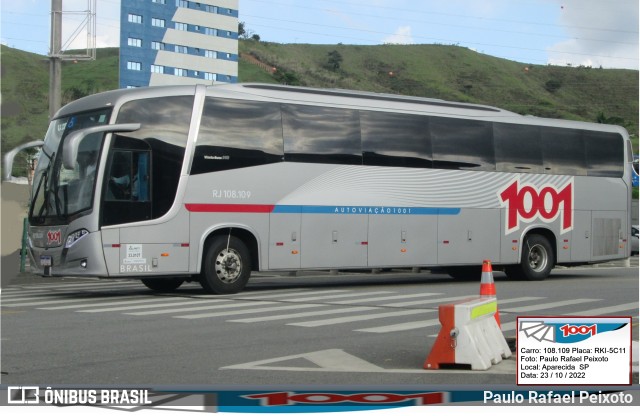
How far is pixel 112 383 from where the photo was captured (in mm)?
8953

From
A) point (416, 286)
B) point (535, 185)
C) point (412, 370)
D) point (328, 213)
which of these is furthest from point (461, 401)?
point (535, 185)

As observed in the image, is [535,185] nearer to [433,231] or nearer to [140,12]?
[433,231]

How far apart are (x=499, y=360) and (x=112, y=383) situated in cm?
385

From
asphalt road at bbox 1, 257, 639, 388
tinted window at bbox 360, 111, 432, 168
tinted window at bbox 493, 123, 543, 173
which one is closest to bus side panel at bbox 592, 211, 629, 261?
tinted window at bbox 493, 123, 543, 173

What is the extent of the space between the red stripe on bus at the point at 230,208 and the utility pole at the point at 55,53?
8634 millimetres

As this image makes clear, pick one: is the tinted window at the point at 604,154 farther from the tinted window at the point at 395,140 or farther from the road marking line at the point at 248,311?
the road marking line at the point at 248,311

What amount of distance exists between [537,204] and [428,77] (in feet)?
510

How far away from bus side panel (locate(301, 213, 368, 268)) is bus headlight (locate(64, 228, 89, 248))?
15.4ft

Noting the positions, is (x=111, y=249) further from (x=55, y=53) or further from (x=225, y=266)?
(x=55, y=53)

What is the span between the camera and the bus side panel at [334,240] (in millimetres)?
20328

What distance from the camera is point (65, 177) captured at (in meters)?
18.3

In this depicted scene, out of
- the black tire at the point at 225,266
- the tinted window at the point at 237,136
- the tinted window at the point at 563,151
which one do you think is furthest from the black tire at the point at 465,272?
the black tire at the point at 225,266

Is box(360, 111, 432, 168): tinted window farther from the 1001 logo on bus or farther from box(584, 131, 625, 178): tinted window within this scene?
box(584, 131, 625, 178): tinted window

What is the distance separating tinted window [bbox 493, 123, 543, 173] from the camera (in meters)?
24.0
